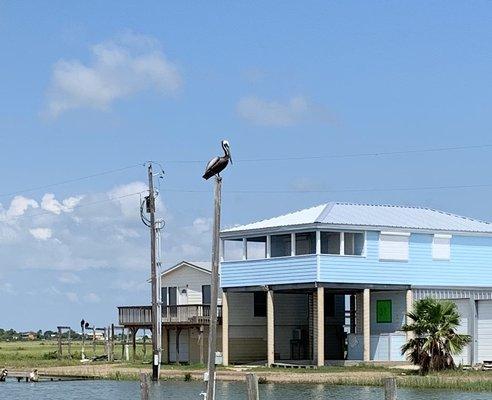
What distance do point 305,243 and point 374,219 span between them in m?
3.61

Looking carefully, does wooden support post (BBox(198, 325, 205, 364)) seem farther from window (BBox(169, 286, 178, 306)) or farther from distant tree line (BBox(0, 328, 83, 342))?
distant tree line (BBox(0, 328, 83, 342))

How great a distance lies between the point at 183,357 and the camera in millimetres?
71000

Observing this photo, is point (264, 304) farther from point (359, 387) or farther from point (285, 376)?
point (359, 387)

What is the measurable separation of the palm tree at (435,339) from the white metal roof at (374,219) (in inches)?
347

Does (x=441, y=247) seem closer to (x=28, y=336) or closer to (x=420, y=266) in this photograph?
(x=420, y=266)

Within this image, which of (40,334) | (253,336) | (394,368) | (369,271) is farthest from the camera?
(40,334)

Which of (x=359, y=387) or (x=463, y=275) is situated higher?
(x=463, y=275)

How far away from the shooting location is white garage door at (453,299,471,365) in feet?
188

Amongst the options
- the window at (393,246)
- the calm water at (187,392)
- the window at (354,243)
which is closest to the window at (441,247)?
the window at (393,246)

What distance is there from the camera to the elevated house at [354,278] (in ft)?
194

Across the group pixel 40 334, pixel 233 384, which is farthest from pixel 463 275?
pixel 40 334

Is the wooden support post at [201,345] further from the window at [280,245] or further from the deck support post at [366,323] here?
the deck support post at [366,323]

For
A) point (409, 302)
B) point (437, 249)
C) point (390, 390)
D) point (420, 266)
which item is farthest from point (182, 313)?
point (390, 390)

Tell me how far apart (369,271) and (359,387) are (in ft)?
41.7
